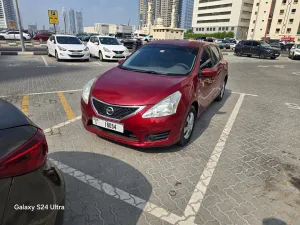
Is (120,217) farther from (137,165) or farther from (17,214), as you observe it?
(17,214)

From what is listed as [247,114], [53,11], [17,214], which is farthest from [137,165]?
[53,11]

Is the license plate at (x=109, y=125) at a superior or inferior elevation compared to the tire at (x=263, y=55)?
superior

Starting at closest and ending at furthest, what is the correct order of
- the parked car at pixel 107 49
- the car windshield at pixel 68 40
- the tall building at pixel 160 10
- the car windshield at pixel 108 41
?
the car windshield at pixel 68 40
the parked car at pixel 107 49
the car windshield at pixel 108 41
the tall building at pixel 160 10

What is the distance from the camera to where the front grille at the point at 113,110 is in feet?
9.74

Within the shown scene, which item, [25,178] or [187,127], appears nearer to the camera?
[25,178]

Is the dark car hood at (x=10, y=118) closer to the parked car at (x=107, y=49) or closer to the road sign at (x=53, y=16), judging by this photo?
the parked car at (x=107, y=49)

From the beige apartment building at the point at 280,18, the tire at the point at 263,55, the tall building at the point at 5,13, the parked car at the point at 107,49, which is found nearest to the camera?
the parked car at the point at 107,49

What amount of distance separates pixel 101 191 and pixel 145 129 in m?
0.95

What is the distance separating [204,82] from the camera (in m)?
4.13

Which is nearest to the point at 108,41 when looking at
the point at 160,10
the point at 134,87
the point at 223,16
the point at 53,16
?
the point at 53,16

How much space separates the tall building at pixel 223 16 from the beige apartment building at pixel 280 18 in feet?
21.2

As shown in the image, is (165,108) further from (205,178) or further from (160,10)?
(160,10)

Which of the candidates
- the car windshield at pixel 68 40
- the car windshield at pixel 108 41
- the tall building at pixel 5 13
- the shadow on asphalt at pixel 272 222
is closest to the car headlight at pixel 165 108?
the shadow on asphalt at pixel 272 222

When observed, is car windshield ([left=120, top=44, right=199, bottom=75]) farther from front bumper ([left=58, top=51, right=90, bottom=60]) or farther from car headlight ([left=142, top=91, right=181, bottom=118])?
front bumper ([left=58, top=51, right=90, bottom=60])
